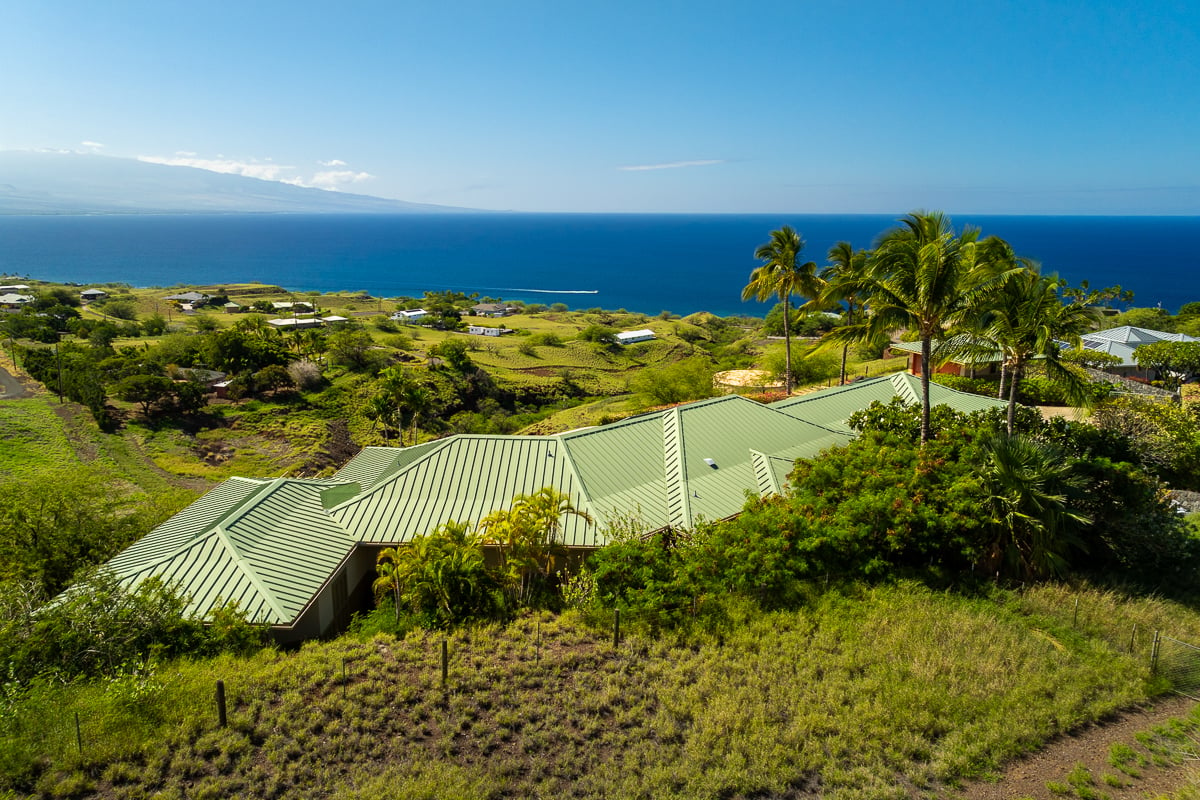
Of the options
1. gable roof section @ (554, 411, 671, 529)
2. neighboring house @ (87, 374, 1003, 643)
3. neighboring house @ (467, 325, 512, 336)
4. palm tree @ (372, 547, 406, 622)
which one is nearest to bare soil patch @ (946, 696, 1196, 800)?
neighboring house @ (87, 374, 1003, 643)

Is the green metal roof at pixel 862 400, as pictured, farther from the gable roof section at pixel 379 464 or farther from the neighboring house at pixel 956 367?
the gable roof section at pixel 379 464

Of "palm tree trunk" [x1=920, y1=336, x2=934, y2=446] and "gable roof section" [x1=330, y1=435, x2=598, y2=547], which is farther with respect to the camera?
"gable roof section" [x1=330, y1=435, x2=598, y2=547]

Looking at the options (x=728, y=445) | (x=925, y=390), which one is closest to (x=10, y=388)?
(x=728, y=445)

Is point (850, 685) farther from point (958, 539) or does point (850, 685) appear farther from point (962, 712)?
point (958, 539)

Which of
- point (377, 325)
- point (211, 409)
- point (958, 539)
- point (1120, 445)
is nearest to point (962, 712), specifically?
point (958, 539)

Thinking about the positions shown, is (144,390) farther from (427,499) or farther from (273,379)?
(427,499)

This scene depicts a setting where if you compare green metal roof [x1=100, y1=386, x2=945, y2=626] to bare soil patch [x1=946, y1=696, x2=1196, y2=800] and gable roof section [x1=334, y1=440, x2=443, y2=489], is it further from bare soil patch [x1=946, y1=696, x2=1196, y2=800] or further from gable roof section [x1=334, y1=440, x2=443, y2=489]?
bare soil patch [x1=946, y1=696, x2=1196, y2=800]
